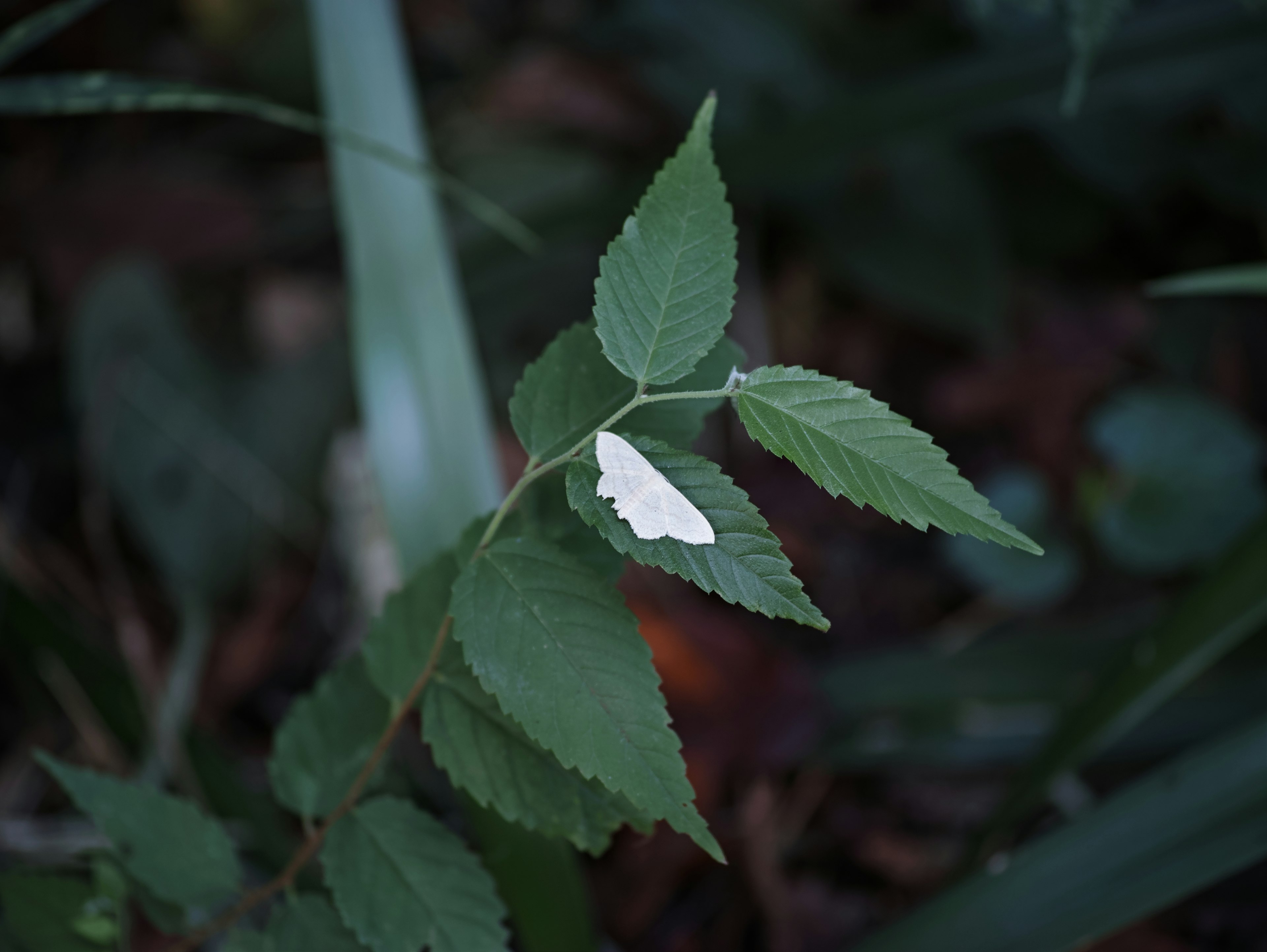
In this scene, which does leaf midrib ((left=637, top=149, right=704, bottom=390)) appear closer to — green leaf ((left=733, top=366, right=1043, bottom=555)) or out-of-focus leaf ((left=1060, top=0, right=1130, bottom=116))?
green leaf ((left=733, top=366, right=1043, bottom=555))

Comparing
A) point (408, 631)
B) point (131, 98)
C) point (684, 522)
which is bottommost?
point (408, 631)

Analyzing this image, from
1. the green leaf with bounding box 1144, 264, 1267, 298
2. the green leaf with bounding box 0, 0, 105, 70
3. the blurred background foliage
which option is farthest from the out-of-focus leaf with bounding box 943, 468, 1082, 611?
the green leaf with bounding box 0, 0, 105, 70

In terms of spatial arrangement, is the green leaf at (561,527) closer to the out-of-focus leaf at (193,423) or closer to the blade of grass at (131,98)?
the blade of grass at (131,98)

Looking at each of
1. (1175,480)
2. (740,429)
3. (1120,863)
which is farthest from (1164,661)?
(740,429)

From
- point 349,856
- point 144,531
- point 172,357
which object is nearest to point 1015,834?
point 349,856

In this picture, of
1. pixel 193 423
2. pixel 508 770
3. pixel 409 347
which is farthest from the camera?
pixel 193 423

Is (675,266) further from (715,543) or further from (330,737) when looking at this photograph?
(330,737)

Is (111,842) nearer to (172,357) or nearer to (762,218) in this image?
(172,357)
